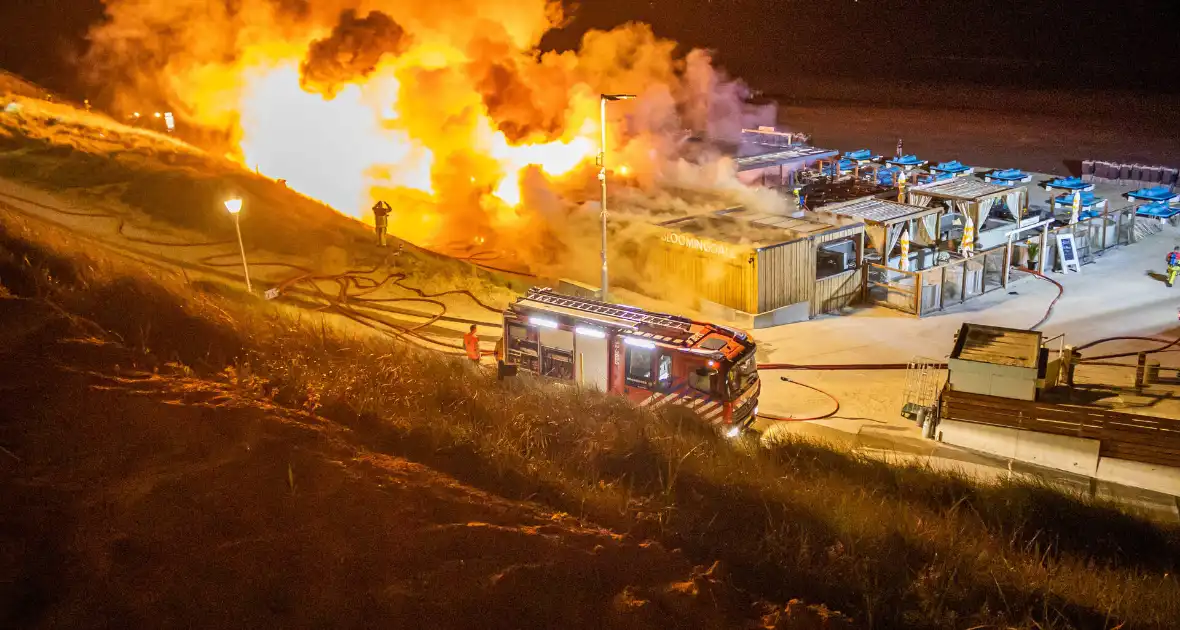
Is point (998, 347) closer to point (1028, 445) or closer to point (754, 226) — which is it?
point (1028, 445)

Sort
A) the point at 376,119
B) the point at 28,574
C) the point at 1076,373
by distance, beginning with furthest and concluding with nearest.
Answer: the point at 376,119 → the point at 1076,373 → the point at 28,574

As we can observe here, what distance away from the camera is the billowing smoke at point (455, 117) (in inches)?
1174

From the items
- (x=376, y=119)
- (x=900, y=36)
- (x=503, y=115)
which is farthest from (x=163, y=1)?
(x=900, y=36)

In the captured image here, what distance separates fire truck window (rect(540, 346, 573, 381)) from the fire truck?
0.06ft

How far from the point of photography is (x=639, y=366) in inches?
566

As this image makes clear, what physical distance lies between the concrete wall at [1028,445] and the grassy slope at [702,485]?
3.65 metres

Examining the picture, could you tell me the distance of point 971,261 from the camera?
2367 cm

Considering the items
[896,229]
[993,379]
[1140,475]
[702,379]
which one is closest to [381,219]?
[702,379]

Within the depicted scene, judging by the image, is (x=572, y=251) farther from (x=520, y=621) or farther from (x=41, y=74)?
(x=41, y=74)

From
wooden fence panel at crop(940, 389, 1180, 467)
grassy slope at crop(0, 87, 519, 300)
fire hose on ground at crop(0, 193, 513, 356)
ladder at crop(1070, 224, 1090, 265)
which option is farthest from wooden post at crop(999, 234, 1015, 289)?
fire hose on ground at crop(0, 193, 513, 356)

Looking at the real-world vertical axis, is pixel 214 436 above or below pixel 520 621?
above

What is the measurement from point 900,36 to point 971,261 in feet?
272

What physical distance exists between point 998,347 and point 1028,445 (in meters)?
2.08

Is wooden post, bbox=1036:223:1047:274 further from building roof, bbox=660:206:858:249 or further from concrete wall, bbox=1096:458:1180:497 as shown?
concrete wall, bbox=1096:458:1180:497
